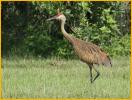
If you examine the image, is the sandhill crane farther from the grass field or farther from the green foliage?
the green foliage

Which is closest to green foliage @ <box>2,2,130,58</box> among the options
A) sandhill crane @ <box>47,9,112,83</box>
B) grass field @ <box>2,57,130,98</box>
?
grass field @ <box>2,57,130,98</box>

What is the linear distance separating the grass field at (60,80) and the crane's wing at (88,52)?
547 millimetres

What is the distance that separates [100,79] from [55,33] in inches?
312

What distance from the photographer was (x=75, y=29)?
18438 millimetres

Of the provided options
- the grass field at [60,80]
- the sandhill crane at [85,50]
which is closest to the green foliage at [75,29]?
the grass field at [60,80]

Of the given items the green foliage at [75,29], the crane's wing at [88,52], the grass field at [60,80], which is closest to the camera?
the grass field at [60,80]

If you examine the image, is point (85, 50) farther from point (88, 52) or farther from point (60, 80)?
point (60, 80)

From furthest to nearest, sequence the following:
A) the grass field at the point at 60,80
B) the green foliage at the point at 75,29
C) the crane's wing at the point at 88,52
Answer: the green foliage at the point at 75,29
the crane's wing at the point at 88,52
the grass field at the point at 60,80

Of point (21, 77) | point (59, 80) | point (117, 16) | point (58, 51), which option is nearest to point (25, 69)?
point (21, 77)

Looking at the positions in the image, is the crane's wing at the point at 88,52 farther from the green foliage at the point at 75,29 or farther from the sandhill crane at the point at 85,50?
the green foliage at the point at 75,29

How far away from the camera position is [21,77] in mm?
12758

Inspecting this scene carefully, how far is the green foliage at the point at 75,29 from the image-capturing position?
18484 millimetres

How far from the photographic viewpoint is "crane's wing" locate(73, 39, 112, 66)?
1115cm

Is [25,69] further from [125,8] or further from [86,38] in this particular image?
[125,8]
